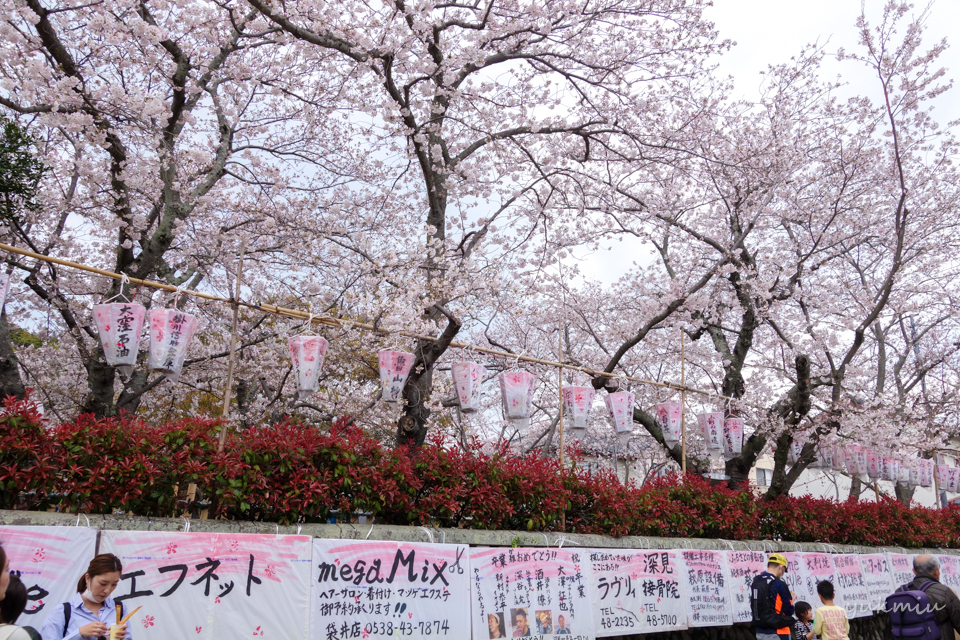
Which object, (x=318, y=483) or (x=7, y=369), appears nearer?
(x=318, y=483)

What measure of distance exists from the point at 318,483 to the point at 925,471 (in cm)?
1479

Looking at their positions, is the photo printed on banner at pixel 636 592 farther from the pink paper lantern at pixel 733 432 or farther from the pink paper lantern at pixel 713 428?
the pink paper lantern at pixel 733 432

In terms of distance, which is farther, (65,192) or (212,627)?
(65,192)

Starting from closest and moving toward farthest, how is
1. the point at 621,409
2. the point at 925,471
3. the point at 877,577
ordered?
the point at 621,409
the point at 877,577
the point at 925,471

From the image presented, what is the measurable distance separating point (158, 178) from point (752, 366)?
12.4 meters

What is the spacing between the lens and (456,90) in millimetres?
8570

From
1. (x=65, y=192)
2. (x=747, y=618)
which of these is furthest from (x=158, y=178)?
(x=747, y=618)

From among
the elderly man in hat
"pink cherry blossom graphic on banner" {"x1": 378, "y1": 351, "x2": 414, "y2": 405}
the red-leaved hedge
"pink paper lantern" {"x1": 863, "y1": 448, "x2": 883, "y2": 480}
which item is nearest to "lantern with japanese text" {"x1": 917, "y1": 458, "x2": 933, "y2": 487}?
"pink paper lantern" {"x1": 863, "y1": 448, "x2": 883, "y2": 480}

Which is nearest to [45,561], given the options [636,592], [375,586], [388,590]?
[375,586]

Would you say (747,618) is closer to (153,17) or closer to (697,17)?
(697,17)

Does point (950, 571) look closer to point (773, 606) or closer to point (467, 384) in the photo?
point (773, 606)

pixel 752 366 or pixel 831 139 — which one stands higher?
pixel 831 139

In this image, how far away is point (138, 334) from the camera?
5691 mm

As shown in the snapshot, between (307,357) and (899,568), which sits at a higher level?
(307,357)
